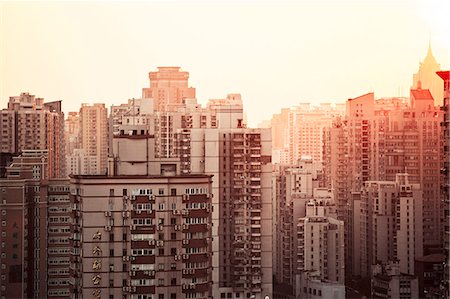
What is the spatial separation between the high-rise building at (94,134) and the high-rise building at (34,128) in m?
0.14

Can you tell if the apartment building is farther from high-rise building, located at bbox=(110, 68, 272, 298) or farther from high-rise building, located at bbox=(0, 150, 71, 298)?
high-rise building, located at bbox=(110, 68, 272, 298)

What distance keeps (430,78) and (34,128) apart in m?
2.27

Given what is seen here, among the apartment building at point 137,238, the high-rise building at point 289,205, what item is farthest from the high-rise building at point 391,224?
the apartment building at point 137,238

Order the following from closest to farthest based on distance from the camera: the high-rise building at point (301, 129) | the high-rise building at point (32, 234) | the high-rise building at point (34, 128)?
the high-rise building at point (32, 234)
the high-rise building at point (34, 128)
the high-rise building at point (301, 129)

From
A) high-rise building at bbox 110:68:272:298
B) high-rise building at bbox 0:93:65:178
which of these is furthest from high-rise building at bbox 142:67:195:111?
high-rise building at bbox 0:93:65:178

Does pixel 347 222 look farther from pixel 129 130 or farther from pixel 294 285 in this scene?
pixel 129 130

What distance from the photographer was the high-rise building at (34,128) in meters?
5.57

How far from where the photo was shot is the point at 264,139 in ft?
19.4

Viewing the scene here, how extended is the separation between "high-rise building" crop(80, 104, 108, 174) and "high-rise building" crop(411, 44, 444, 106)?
5.80 ft

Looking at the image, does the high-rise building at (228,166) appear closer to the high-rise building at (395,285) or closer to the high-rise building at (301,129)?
the high-rise building at (301,129)

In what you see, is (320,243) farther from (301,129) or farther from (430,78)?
(430,78)

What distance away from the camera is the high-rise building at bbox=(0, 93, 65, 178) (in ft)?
18.3

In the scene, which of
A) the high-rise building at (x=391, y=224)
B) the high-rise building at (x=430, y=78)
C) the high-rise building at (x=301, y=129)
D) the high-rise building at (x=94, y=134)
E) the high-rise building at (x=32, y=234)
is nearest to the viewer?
the high-rise building at (x=32, y=234)

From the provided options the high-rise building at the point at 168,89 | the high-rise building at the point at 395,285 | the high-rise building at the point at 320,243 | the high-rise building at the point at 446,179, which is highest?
the high-rise building at the point at 168,89
